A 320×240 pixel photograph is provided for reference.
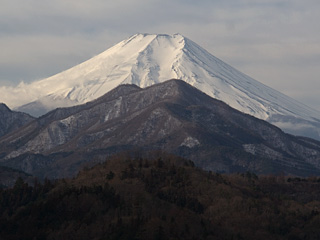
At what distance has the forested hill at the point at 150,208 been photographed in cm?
13888

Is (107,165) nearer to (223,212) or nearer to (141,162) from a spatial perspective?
(141,162)

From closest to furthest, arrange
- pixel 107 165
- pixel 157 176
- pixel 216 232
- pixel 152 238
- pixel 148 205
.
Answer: pixel 152 238, pixel 216 232, pixel 148 205, pixel 157 176, pixel 107 165

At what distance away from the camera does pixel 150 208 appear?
153 metres

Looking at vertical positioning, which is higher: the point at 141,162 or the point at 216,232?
the point at 141,162

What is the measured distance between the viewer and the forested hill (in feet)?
456

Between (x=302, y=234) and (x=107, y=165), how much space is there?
190 feet

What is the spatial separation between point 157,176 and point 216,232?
3936 cm

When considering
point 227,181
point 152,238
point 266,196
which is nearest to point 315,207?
point 266,196

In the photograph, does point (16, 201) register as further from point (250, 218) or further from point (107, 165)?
point (250, 218)

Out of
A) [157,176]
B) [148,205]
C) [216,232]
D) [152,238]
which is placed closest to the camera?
[152,238]

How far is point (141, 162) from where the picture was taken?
191 meters

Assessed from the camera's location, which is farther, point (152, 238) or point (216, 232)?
point (216, 232)

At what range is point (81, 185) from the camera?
169 meters

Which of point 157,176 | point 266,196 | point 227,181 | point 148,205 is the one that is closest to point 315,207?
point 266,196
